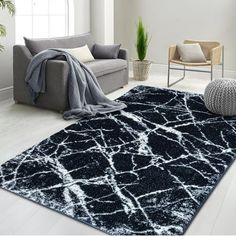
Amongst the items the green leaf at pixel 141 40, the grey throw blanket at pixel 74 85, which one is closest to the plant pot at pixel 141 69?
the green leaf at pixel 141 40

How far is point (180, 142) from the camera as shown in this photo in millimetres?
3006

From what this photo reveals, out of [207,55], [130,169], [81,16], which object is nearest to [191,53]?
[207,55]

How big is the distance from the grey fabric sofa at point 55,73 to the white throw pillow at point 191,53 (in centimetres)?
95

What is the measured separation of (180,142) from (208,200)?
0.92 meters

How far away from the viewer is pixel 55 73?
3.69 metres

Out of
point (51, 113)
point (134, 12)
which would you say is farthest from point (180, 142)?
point (134, 12)

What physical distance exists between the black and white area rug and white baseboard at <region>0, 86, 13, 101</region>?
1.31 m

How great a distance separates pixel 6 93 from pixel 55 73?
37.3 inches

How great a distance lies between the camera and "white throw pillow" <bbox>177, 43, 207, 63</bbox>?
507cm

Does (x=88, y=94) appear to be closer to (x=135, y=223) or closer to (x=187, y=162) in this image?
(x=187, y=162)

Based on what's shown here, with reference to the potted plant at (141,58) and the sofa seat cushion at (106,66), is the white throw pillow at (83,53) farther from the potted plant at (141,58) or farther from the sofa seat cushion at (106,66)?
the potted plant at (141,58)

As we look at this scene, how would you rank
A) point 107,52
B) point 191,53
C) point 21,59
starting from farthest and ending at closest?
point 191,53 < point 107,52 < point 21,59

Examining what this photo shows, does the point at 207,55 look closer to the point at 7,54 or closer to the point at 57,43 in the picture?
the point at 57,43

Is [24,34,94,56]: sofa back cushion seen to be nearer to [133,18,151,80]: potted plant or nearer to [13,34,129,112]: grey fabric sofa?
[13,34,129,112]: grey fabric sofa
